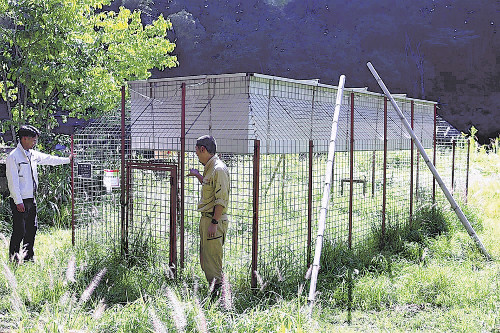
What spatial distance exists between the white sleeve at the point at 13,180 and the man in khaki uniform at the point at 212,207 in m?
2.62

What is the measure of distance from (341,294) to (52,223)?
6.10 meters

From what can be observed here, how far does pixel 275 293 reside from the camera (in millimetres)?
5348

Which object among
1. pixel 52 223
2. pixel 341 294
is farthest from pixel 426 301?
pixel 52 223

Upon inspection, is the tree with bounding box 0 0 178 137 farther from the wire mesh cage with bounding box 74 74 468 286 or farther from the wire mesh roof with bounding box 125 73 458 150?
the wire mesh roof with bounding box 125 73 458 150

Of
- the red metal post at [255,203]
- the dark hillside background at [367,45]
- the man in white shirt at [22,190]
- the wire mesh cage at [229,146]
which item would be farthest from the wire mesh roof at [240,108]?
the dark hillside background at [367,45]

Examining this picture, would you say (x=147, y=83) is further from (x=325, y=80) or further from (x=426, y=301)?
(x=325, y=80)

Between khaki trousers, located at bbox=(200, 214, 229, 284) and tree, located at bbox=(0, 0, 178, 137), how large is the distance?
19.8 feet

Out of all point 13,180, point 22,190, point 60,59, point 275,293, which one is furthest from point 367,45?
point 275,293

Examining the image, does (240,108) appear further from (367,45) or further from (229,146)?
(367,45)

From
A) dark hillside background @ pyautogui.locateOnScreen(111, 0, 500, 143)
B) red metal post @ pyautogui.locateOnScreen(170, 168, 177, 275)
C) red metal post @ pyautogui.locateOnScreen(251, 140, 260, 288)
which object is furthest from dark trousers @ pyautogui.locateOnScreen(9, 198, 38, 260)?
dark hillside background @ pyautogui.locateOnScreen(111, 0, 500, 143)

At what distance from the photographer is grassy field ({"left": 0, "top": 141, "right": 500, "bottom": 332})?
4.35m

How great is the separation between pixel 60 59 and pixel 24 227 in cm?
474

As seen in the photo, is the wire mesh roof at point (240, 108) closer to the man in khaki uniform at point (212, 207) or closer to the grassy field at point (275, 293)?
the man in khaki uniform at point (212, 207)

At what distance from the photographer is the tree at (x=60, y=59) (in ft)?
33.0
